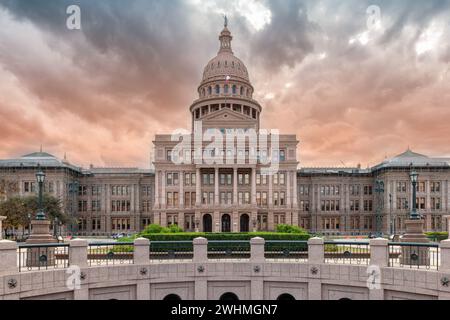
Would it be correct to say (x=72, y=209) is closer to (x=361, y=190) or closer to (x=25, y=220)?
(x=25, y=220)

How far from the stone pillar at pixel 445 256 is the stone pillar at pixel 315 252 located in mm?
5100

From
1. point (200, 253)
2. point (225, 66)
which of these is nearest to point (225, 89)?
point (225, 66)

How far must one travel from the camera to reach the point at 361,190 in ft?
266

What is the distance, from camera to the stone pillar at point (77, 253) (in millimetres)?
16984

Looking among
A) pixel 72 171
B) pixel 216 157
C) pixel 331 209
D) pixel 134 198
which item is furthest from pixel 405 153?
pixel 72 171

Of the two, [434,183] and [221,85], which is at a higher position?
[221,85]

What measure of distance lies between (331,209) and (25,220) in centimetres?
5828

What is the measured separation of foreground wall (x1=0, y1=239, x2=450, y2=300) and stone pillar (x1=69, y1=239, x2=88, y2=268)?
1.7 inches

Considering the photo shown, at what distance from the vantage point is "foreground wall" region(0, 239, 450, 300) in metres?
16.0

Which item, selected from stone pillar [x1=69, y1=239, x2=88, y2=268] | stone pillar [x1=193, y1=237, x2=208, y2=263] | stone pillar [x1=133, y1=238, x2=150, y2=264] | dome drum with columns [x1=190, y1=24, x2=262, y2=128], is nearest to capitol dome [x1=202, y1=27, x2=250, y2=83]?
dome drum with columns [x1=190, y1=24, x2=262, y2=128]

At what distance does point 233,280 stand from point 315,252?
434 cm

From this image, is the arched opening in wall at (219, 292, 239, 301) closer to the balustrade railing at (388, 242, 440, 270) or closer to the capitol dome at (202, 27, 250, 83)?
the balustrade railing at (388, 242, 440, 270)

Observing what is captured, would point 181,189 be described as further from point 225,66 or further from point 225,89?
point 225,66

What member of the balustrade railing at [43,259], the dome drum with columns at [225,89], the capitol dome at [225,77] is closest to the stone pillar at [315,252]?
the balustrade railing at [43,259]
